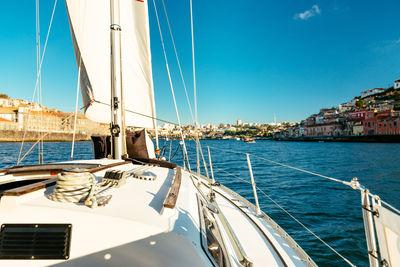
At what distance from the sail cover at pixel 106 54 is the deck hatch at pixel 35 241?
3784mm

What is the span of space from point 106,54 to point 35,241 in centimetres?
519

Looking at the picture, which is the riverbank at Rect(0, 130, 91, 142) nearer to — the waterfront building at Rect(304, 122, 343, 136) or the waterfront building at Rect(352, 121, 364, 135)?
the waterfront building at Rect(304, 122, 343, 136)

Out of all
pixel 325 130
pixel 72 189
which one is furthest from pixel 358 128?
pixel 72 189

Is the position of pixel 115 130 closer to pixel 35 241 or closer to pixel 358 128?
pixel 35 241

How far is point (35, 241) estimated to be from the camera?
57.1 inches

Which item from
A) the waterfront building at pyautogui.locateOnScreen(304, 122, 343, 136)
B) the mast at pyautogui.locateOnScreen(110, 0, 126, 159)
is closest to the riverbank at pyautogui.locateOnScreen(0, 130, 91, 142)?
the mast at pyautogui.locateOnScreen(110, 0, 126, 159)

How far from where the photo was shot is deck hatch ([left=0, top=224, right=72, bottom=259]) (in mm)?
1443

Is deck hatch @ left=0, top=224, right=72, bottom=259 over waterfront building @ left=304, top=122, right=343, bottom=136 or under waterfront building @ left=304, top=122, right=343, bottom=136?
under

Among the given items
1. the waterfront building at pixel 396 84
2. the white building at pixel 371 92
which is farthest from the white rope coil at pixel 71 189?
the white building at pixel 371 92

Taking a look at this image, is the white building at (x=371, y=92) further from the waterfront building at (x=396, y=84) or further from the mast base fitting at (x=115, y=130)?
the mast base fitting at (x=115, y=130)

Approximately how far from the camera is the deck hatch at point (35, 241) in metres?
1.44

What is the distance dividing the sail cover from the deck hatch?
149 inches

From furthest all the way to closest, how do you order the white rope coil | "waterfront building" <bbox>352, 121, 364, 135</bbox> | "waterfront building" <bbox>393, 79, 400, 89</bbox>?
1. "waterfront building" <bbox>393, 79, 400, 89</bbox>
2. "waterfront building" <bbox>352, 121, 364, 135</bbox>
3. the white rope coil

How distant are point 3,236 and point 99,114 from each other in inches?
180
